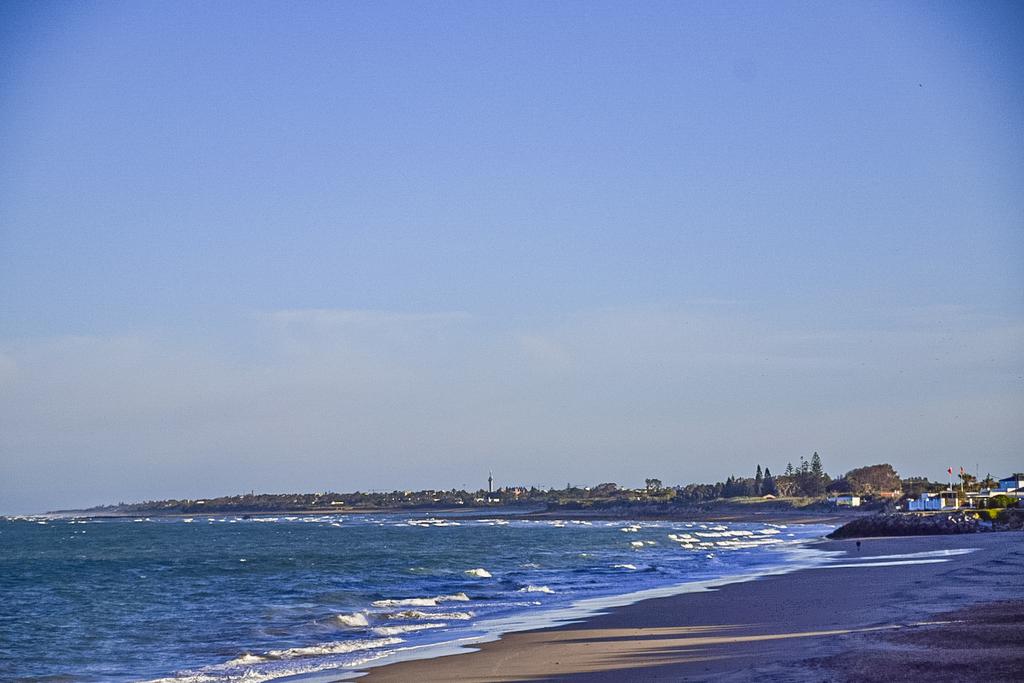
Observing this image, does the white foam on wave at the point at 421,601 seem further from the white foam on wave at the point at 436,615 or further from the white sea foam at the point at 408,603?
the white foam on wave at the point at 436,615

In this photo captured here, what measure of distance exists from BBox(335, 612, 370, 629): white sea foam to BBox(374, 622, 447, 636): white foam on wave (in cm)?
97

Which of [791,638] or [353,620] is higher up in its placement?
[791,638]

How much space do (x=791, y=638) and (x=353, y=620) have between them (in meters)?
12.7

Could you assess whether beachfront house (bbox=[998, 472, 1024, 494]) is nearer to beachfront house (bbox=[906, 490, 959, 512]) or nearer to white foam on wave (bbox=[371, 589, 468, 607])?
beachfront house (bbox=[906, 490, 959, 512])

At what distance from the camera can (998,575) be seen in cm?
2903

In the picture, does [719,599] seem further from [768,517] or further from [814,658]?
[768,517]

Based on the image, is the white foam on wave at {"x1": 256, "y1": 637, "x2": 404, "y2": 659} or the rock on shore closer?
the white foam on wave at {"x1": 256, "y1": 637, "x2": 404, "y2": 659}

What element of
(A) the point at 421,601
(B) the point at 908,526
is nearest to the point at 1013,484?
(B) the point at 908,526

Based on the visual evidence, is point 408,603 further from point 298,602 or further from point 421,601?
point 298,602

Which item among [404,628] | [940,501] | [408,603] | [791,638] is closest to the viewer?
[791,638]

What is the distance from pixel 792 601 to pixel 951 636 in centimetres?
1131

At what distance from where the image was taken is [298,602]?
33.5 m

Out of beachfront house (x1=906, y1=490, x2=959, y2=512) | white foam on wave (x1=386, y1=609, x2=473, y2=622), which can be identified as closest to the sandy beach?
white foam on wave (x1=386, y1=609, x2=473, y2=622)

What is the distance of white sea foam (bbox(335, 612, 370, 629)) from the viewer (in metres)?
27.3
